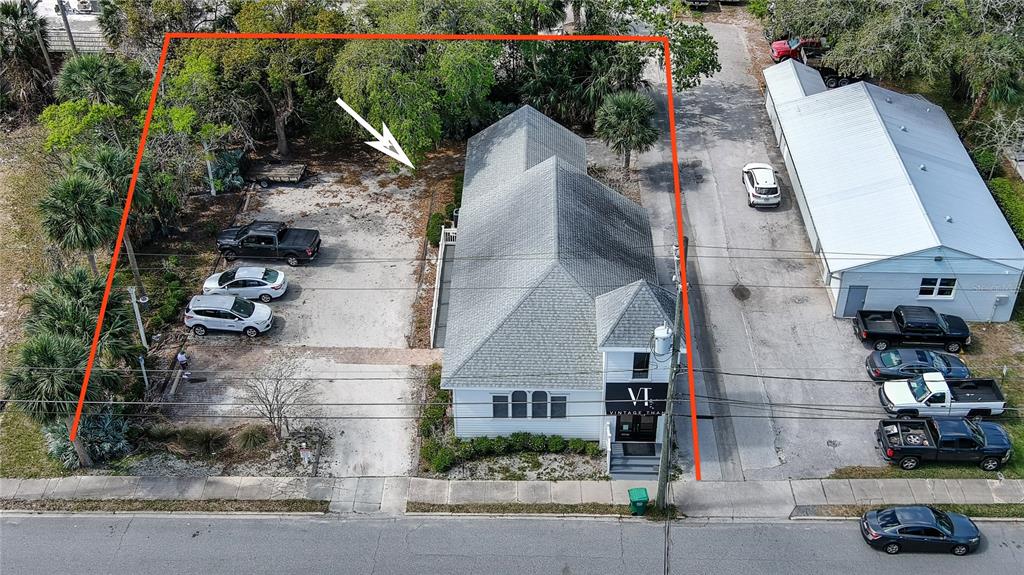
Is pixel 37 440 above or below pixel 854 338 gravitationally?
below

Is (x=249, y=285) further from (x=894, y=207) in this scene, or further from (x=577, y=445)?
(x=894, y=207)

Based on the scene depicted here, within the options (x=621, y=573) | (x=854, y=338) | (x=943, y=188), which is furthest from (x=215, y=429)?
(x=943, y=188)

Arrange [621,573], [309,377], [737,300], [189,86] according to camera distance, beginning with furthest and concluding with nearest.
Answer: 1. [189,86]
2. [737,300]
3. [309,377]
4. [621,573]

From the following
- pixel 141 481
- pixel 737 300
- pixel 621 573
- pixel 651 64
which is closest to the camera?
pixel 621 573

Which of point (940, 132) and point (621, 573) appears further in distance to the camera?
point (940, 132)

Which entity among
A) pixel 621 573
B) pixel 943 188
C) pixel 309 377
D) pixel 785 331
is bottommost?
pixel 621 573

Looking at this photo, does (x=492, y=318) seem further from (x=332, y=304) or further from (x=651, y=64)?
(x=651, y=64)

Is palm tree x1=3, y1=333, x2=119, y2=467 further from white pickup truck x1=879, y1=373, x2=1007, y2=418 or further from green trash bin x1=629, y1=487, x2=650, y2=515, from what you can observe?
white pickup truck x1=879, y1=373, x2=1007, y2=418

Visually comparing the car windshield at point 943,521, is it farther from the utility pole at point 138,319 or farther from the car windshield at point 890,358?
the utility pole at point 138,319

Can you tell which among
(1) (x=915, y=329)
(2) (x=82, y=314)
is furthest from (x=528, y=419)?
(2) (x=82, y=314)
